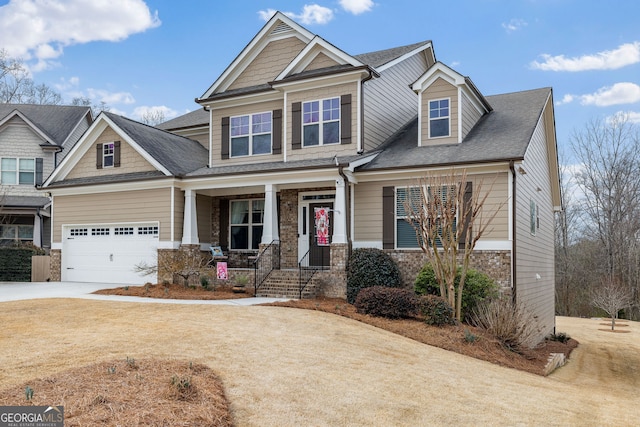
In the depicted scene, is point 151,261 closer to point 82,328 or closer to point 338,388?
point 82,328

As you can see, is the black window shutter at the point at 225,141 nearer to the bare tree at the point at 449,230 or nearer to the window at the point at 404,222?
the window at the point at 404,222

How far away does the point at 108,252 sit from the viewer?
767 inches

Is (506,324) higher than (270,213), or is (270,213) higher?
(270,213)

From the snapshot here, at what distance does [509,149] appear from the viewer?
14812 millimetres

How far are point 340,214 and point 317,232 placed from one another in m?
1.32

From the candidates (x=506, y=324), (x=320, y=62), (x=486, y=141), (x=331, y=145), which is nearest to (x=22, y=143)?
(x=320, y=62)

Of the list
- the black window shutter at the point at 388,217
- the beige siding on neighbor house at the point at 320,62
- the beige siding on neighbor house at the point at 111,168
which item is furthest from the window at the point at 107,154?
the black window shutter at the point at 388,217

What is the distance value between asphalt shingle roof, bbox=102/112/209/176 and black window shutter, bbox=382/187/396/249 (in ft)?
22.3

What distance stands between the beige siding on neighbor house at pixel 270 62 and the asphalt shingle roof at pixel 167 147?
3135mm

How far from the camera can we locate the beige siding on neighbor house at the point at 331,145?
17.0 m

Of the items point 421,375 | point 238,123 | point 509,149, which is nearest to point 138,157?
point 238,123

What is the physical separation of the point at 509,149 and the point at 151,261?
38.6 feet

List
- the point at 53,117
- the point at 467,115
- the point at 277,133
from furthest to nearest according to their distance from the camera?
the point at 53,117 → the point at 277,133 → the point at 467,115

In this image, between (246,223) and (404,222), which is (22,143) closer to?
(246,223)
